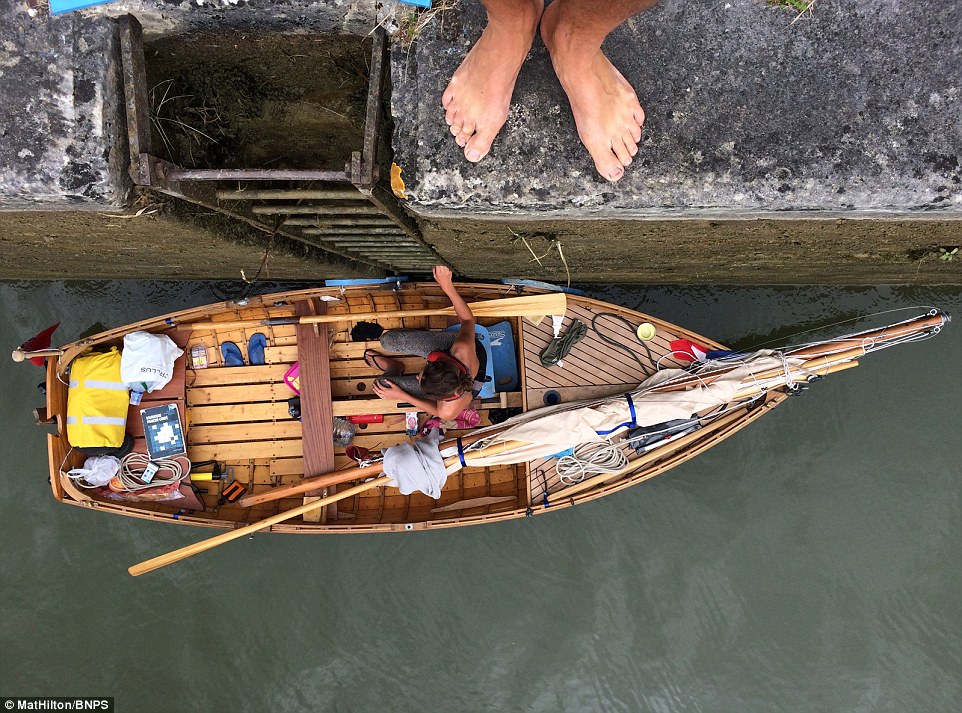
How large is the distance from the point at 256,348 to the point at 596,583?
3.50 m

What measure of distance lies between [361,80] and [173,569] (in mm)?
4639

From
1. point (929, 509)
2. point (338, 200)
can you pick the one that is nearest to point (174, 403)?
point (338, 200)

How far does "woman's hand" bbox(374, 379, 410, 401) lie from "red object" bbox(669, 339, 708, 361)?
196 cm

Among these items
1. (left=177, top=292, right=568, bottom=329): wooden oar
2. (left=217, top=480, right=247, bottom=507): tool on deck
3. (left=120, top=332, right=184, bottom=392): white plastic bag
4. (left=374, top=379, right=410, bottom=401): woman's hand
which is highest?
(left=177, top=292, right=568, bottom=329): wooden oar

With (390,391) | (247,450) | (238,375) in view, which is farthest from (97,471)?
(390,391)

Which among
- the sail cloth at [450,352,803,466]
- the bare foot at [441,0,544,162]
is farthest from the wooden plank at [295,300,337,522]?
the bare foot at [441,0,544,162]

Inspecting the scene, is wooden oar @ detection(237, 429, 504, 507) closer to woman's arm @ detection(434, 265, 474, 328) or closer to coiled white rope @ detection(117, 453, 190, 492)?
coiled white rope @ detection(117, 453, 190, 492)

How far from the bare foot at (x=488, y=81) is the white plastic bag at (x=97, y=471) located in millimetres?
3582

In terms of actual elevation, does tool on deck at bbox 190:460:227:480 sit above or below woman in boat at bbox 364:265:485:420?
below

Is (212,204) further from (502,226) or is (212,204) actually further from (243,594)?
(243,594)

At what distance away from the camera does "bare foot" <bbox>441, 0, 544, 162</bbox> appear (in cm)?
190

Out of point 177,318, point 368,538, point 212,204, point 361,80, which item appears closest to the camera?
point 212,204

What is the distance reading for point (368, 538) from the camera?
514cm

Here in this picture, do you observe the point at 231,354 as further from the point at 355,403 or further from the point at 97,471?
the point at 97,471
